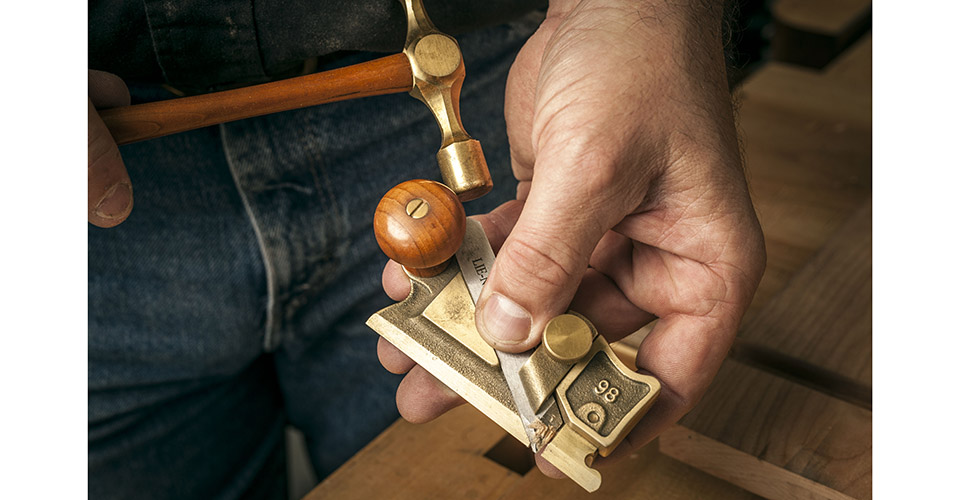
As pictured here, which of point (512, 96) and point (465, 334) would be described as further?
point (512, 96)

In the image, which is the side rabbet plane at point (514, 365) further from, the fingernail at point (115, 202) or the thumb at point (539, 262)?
the fingernail at point (115, 202)

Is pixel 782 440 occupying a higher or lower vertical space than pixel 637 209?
lower

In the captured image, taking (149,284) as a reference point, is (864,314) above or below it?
below

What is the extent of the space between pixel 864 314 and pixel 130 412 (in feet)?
2.71

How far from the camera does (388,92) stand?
623mm

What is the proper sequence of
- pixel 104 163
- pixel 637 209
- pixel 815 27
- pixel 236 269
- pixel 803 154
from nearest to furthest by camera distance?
pixel 104 163
pixel 637 209
pixel 236 269
pixel 803 154
pixel 815 27

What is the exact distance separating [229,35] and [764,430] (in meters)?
0.59

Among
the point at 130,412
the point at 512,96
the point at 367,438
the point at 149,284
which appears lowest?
the point at 367,438

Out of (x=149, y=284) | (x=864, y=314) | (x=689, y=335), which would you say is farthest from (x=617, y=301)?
(x=149, y=284)

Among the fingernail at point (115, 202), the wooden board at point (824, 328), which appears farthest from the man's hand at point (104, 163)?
the wooden board at point (824, 328)

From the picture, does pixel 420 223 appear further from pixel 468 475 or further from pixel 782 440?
pixel 782 440

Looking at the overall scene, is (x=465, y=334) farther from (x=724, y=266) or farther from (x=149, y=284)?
(x=149, y=284)

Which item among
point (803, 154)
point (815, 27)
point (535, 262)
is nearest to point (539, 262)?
point (535, 262)

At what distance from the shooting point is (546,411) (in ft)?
1.78
